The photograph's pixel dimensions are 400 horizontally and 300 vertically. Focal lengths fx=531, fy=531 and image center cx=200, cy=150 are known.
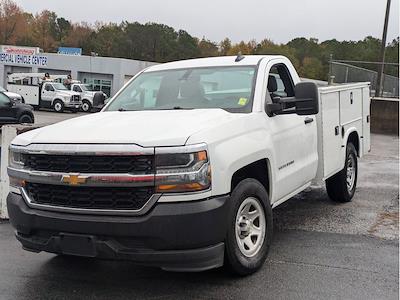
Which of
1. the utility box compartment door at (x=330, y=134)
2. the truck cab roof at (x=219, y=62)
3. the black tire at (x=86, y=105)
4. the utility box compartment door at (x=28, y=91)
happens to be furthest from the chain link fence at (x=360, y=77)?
the utility box compartment door at (x=28, y=91)

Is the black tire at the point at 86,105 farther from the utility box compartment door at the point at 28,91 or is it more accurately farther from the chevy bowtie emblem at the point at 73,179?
the chevy bowtie emblem at the point at 73,179

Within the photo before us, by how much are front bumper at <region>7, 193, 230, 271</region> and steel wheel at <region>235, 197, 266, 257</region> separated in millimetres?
394

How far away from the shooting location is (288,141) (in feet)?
17.7

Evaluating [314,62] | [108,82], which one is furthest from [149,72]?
[314,62]

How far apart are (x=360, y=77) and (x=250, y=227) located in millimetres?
19857

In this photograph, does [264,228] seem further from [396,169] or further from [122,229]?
[396,169]

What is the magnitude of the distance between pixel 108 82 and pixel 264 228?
1883 inches

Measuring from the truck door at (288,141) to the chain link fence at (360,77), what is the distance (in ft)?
56.0

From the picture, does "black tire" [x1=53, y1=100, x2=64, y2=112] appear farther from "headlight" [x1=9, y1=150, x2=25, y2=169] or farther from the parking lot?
"headlight" [x1=9, y1=150, x2=25, y2=169]

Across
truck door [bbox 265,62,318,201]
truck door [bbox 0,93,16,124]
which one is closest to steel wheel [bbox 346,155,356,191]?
truck door [bbox 265,62,318,201]

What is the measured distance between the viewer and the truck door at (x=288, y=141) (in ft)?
16.9

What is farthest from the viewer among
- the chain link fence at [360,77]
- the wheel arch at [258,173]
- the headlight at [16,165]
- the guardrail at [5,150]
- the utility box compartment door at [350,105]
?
the chain link fence at [360,77]

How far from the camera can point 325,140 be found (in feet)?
21.0

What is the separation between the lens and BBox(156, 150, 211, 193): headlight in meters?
3.80
